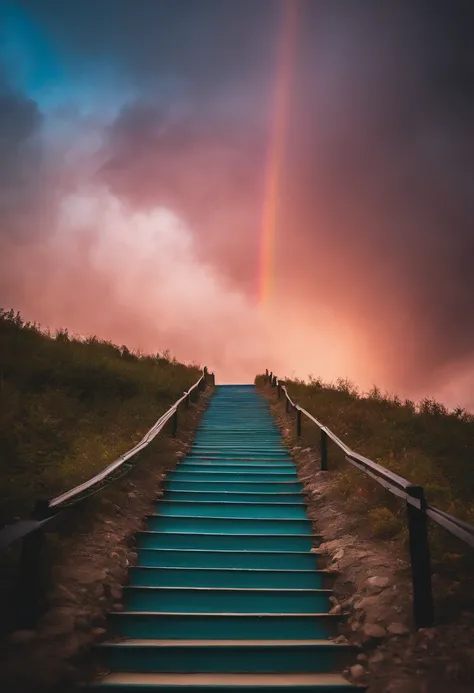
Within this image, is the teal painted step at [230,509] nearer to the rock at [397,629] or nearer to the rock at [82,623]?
the rock at [82,623]

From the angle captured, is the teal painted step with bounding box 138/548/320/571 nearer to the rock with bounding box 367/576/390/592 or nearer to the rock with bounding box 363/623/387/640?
the rock with bounding box 367/576/390/592

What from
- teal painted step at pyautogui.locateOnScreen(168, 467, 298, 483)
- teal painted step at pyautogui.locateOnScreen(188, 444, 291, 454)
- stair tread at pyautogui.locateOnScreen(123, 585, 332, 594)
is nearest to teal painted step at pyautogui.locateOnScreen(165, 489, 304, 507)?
teal painted step at pyautogui.locateOnScreen(168, 467, 298, 483)

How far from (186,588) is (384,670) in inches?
81.2

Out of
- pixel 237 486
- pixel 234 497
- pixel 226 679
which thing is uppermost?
pixel 237 486

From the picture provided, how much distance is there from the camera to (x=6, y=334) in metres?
11.8

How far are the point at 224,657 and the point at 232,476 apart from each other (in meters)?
4.66

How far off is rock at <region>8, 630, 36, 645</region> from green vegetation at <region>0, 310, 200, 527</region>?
122 cm

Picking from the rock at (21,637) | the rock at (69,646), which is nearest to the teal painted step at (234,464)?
the rock at (69,646)

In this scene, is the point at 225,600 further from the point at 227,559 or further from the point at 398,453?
the point at 398,453

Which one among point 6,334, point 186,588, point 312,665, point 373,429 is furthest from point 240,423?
point 312,665

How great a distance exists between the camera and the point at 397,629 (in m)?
3.95

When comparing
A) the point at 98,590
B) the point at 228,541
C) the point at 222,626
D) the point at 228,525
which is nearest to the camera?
the point at 222,626

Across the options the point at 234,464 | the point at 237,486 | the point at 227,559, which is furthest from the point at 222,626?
the point at 234,464

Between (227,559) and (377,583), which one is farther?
(227,559)
